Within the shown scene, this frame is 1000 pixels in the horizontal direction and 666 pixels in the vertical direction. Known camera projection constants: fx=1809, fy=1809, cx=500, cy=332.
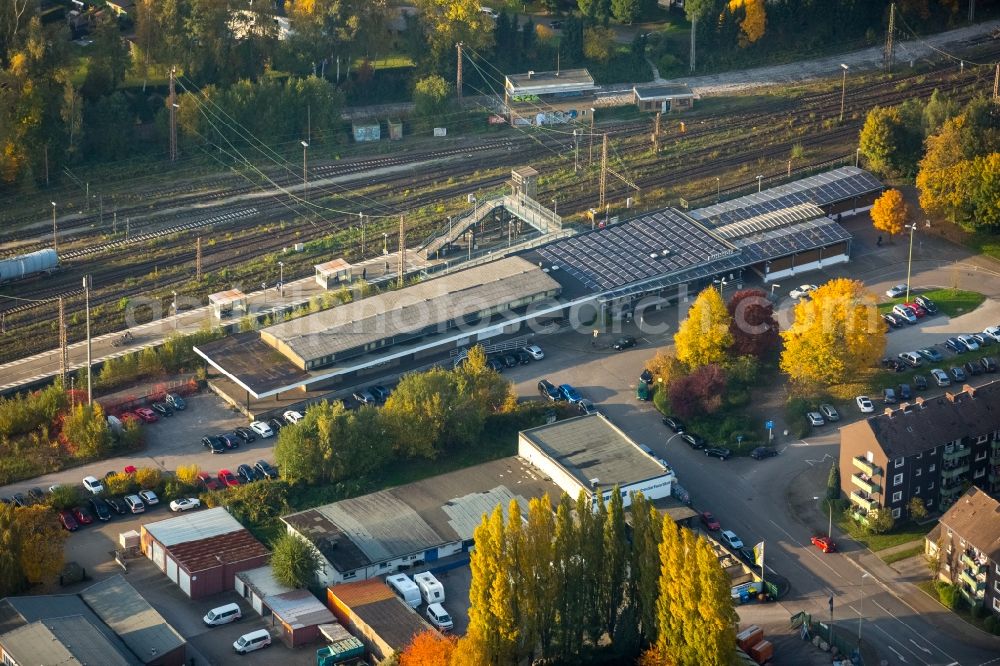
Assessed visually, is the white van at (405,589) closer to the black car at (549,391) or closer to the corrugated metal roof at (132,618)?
the corrugated metal roof at (132,618)

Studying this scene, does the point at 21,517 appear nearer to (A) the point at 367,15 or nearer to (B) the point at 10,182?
(B) the point at 10,182

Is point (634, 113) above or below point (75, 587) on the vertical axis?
above

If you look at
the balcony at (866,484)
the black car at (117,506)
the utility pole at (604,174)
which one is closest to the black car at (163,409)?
the black car at (117,506)

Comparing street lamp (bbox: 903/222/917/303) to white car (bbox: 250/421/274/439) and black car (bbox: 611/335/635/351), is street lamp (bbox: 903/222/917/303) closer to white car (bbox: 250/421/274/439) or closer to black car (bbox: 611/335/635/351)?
black car (bbox: 611/335/635/351)

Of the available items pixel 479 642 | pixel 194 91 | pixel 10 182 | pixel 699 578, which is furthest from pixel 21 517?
pixel 194 91

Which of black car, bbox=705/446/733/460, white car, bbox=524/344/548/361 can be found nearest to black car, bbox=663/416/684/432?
black car, bbox=705/446/733/460

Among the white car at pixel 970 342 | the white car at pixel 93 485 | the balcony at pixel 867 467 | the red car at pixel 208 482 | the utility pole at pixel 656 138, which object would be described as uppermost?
the utility pole at pixel 656 138

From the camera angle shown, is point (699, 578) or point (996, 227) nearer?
point (699, 578)

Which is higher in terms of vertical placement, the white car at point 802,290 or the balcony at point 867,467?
the white car at point 802,290

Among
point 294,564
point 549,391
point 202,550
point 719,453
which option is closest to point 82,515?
point 202,550
